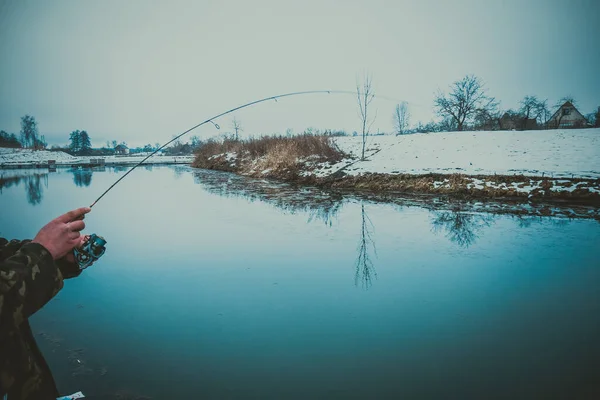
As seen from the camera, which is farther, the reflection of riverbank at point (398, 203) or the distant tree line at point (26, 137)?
the distant tree line at point (26, 137)

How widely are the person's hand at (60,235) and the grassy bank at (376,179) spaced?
1506 cm

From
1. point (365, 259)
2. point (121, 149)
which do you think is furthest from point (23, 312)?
point (121, 149)

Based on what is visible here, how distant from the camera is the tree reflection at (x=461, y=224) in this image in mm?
8375

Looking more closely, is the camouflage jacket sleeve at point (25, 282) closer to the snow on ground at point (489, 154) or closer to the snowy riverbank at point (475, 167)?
the snowy riverbank at point (475, 167)

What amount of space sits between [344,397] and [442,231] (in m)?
7.07

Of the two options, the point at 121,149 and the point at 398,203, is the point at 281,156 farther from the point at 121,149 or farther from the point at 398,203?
the point at 121,149

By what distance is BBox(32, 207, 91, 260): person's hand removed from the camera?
5.52 ft

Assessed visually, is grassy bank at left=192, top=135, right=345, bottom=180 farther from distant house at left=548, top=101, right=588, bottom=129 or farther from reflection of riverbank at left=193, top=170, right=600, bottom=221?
distant house at left=548, top=101, right=588, bottom=129

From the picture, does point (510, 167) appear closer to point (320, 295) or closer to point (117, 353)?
point (320, 295)

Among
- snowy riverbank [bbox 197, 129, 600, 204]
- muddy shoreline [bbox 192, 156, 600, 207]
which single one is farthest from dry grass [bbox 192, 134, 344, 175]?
muddy shoreline [bbox 192, 156, 600, 207]

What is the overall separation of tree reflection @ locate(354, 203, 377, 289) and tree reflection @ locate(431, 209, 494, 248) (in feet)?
6.34

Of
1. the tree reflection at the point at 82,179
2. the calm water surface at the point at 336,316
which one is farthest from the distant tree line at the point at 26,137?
the calm water surface at the point at 336,316

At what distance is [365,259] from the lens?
697cm

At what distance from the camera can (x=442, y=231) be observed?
29.8 feet
